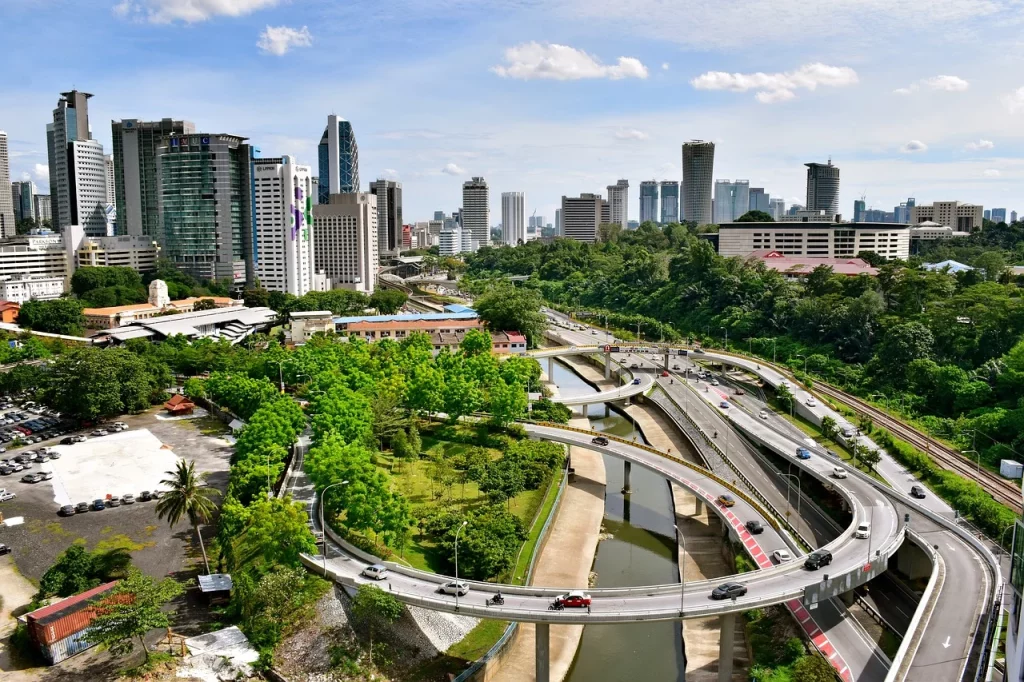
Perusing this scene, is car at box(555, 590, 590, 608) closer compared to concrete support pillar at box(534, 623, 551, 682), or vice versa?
car at box(555, 590, 590, 608)

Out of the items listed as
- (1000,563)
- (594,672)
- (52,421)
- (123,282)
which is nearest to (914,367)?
(1000,563)

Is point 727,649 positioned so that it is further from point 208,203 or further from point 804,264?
point 208,203

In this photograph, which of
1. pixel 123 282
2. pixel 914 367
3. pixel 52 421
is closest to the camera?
pixel 52 421

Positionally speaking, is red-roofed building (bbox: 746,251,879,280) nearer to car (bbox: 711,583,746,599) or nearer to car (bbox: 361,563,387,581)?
car (bbox: 711,583,746,599)

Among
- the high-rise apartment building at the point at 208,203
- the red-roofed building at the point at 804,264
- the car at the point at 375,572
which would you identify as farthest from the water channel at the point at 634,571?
the high-rise apartment building at the point at 208,203

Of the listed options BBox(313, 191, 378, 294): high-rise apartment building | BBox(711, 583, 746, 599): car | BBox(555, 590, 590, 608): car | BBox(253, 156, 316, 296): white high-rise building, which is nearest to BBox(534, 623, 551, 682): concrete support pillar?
BBox(555, 590, 590, 608): car

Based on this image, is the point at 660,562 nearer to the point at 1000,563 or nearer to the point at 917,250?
the point at 1000,563

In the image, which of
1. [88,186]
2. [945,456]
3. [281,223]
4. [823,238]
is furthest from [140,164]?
[945,456]
